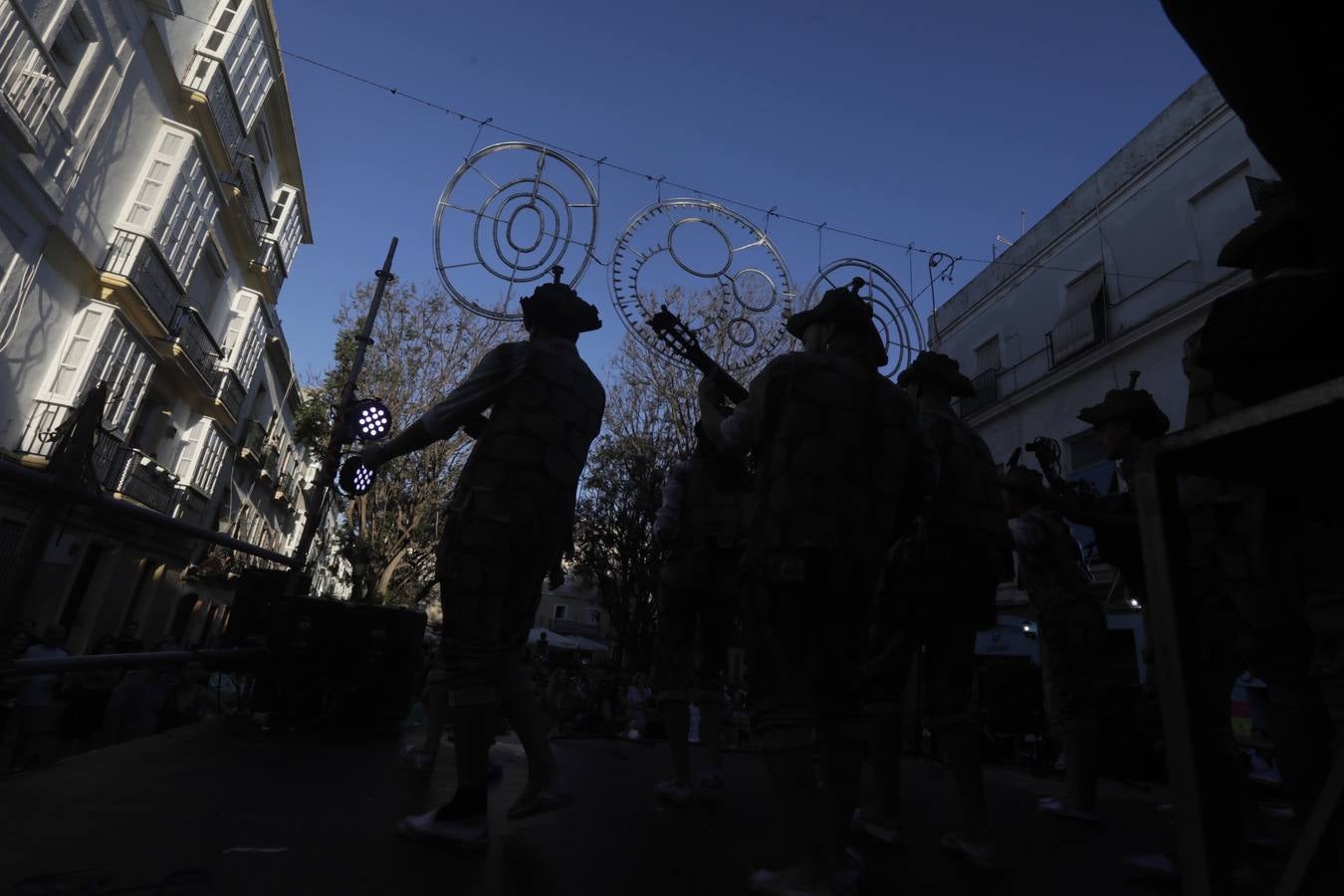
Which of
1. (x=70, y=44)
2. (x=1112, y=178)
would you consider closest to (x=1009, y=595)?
(x=1112, y=178)

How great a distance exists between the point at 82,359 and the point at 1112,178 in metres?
21.4

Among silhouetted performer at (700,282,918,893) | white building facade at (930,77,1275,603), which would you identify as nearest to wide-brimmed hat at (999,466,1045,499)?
silhouetted performer at (700,282,918,893)

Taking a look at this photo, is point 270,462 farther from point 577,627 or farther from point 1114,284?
point 577,627

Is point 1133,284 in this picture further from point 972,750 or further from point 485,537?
point 485,537

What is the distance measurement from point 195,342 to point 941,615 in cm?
2083

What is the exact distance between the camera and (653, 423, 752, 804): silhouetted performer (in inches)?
140

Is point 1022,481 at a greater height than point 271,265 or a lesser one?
lesser

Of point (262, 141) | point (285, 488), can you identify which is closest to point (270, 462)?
point (285, 488)

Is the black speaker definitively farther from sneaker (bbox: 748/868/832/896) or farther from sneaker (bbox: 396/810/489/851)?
sneaker (bbox: 748/868/832/896)

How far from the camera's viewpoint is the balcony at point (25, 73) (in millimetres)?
10336

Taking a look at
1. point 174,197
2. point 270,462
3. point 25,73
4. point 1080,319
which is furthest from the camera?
point 270,462

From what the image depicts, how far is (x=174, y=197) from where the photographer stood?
606 inches

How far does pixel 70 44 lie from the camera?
12.2 meters

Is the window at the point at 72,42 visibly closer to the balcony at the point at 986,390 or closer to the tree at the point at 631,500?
the tree at the point at 631,500
